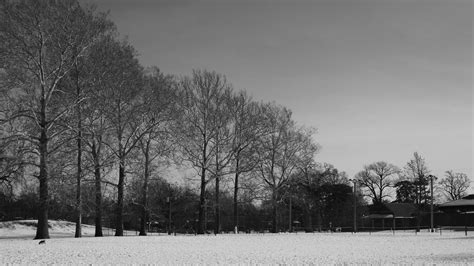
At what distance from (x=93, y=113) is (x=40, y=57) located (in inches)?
251

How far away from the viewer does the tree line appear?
32438mm

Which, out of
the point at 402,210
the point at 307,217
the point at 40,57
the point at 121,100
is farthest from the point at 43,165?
the point at 402,210

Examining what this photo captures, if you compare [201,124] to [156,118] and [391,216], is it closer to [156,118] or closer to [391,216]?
[156,118]

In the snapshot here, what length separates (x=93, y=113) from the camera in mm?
38062

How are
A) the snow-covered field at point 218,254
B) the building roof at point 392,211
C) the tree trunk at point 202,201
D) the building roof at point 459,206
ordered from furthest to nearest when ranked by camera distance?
the building roof at point 392,211 < the building roof at point 459,206 < the tree trunk at point 202,201 < the snow-covered field at point 218,254

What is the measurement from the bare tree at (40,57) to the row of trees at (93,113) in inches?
2.4

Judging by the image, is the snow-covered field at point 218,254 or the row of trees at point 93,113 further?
the row of trees at point 93,113

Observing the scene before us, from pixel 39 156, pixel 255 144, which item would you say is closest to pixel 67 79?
pixel 39 156

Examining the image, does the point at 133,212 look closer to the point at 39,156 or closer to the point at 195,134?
the point at 195,134

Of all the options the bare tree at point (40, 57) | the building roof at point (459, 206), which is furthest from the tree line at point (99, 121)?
the building roof at point (459, 206)

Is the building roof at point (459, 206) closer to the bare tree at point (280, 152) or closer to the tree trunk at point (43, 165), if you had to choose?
the bare tree at point (280, 152)

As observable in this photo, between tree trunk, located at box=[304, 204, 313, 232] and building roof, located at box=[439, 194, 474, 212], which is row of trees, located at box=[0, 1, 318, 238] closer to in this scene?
tree trunk, located at box=[304, 204, 313, 232]

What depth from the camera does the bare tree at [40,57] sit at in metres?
32.2

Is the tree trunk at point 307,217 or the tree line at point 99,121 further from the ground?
the tree line at point 99,121
